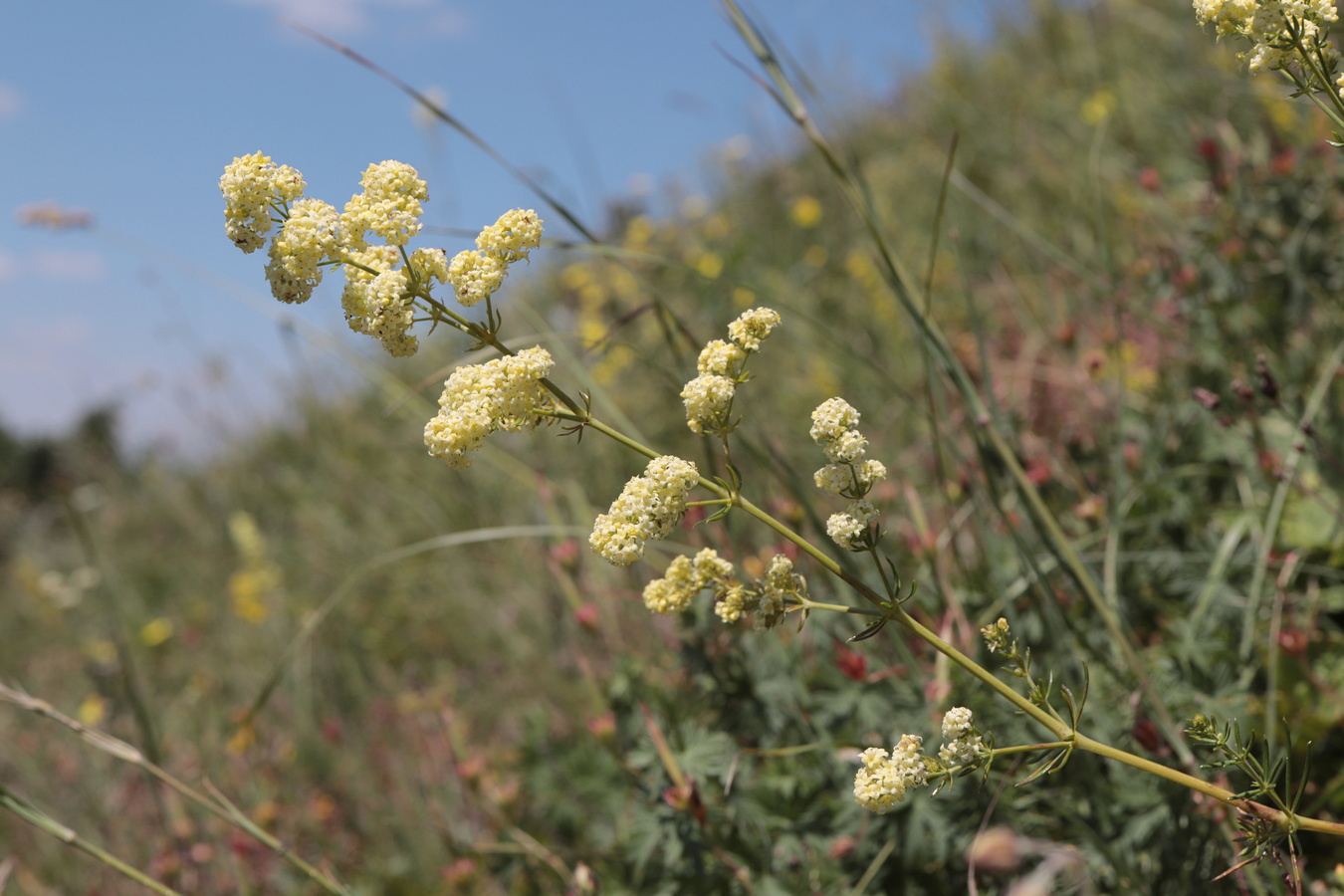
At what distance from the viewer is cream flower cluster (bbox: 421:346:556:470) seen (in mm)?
1029

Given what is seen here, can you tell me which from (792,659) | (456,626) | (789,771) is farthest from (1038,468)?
(456,626)

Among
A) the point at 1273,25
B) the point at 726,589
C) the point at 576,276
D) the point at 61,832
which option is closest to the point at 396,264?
the point at 726,589

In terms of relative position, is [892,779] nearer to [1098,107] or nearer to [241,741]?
[241,741]

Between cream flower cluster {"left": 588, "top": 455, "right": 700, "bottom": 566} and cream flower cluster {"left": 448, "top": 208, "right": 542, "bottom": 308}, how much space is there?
0.99 ft

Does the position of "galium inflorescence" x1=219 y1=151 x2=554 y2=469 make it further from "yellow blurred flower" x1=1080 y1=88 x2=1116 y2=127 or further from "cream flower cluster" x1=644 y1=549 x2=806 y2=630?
"yellow blurred flower" x1=1080 y1=88 x2=1116 y2=127

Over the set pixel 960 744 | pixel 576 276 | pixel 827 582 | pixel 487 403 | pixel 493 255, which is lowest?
pixel 827 582

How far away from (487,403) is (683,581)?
325mm

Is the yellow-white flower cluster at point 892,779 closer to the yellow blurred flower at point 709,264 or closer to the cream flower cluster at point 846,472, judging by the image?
the cream flower cluster at point 846,472

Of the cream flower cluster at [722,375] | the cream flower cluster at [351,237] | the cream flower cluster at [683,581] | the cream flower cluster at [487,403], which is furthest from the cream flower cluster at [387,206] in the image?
the cream flower cluster at [683,581]

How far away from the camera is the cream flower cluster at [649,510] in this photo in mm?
1020

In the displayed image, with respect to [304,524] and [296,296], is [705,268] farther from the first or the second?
[296,296]

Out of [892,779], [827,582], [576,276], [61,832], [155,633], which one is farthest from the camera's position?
[576,276]

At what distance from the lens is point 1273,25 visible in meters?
1.08

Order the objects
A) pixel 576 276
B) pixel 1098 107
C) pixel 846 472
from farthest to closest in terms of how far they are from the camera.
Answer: pixel 576 276 < pixel 1098 107 < pixel 846 472
